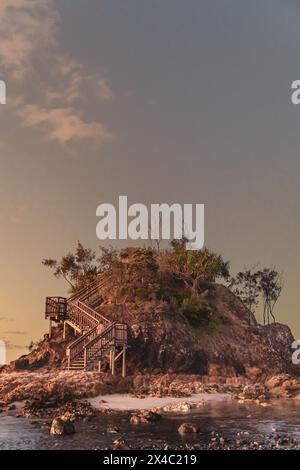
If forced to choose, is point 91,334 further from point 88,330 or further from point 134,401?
point 134,401

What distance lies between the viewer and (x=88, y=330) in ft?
108

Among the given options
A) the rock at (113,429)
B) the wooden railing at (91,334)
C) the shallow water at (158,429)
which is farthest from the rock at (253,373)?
the rock at (113,429)

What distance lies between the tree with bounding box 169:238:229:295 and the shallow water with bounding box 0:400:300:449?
68.1 feet

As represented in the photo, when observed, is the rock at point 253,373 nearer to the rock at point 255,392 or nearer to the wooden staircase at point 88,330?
the rock at point 255,392

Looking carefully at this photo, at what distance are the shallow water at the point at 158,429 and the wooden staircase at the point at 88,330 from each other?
840 cm

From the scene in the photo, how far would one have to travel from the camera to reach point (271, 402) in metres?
27.4

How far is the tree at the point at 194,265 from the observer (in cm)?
4350


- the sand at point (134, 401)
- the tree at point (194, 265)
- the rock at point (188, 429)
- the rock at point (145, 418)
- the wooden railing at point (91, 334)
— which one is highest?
the tree at point (194, 265)

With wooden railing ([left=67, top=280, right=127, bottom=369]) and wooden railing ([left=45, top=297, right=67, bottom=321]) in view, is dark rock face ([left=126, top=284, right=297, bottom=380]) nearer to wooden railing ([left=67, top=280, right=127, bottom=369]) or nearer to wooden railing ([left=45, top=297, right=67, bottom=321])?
wooden railing ([left=67, top=280, right=127, bottom=369])

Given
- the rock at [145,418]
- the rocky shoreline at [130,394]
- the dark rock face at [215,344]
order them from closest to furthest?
the rocky shoreline at [130,394]
the rock at [145,418]
the dark rock face at [215,344]

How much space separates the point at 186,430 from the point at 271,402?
12.5m

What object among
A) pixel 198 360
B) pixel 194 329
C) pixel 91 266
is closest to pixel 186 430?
pixel 198 360

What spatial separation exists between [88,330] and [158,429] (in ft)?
54.1

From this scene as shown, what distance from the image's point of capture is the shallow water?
1485 cm
